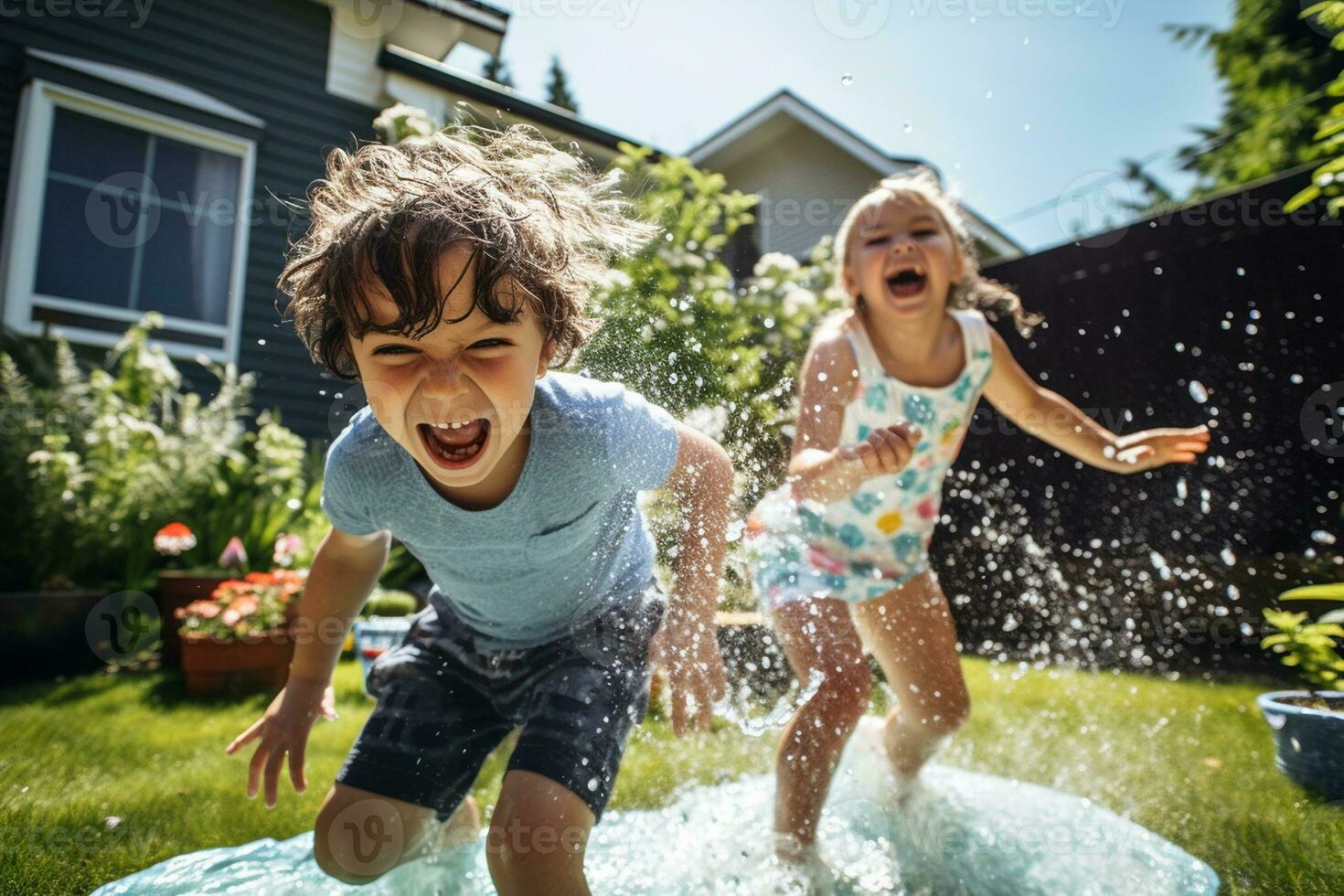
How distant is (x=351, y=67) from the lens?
777cm

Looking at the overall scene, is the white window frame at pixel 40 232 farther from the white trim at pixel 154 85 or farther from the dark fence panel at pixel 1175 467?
the dark fence panel at pixel 1175 467

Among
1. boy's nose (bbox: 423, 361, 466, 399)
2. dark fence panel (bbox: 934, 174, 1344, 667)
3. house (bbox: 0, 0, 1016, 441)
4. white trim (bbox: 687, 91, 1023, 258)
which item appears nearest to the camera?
boy's nose (bbox: 423, 361, 466, 399)

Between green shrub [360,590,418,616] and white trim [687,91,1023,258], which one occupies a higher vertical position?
white trim [687,91,1023,258]

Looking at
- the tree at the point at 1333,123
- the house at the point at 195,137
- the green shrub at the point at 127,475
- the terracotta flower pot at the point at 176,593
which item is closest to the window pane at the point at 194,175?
the house at the point at 195,137

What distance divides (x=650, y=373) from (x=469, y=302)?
2.76ft

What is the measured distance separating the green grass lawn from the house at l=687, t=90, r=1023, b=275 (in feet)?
26.0

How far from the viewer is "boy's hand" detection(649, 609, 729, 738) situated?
1.74m

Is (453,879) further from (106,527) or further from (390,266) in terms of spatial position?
(106,527)

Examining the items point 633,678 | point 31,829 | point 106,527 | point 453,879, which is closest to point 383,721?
point 453,879

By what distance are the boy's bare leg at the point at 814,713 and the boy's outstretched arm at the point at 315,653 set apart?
1045 mm

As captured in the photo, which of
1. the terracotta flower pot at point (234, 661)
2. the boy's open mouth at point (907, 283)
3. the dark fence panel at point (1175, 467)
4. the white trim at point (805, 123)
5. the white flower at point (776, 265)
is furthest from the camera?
the white trim at point (805, 123)

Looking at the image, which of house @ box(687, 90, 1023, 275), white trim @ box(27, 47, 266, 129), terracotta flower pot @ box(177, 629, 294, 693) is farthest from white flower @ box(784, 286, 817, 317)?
white trim @ box(27, 47, 266, 129)

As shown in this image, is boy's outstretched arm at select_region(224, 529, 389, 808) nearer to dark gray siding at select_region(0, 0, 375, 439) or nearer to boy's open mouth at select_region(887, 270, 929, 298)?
boy's open mouth at select_region(887, 270, 929, 298)

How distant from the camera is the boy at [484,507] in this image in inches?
61.2
